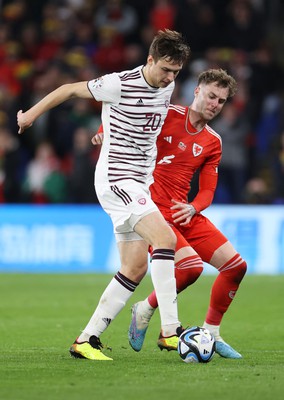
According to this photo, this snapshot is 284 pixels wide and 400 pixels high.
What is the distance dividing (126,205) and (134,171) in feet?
0.99

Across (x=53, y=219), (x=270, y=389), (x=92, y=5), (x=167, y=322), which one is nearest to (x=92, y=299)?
(x=53, y=219)

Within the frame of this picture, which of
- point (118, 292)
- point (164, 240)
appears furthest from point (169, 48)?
point (118, 292)

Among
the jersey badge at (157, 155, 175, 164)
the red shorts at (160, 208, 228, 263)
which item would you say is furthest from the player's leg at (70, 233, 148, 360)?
the jersey badge at (157, 155, 175, 164)

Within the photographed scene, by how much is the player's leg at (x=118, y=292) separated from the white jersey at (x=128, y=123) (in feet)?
1.62

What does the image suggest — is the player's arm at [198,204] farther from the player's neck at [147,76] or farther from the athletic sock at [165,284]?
the player's neck at [147,76]

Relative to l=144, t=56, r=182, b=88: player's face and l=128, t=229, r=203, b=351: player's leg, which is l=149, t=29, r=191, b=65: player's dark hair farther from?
l=128, t=229, r=203, b=351: player's leg

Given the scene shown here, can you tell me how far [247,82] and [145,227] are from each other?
451 inches

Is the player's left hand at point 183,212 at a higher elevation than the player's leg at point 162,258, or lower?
higher

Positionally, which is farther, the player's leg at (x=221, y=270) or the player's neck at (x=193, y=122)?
the player's neck at (x=193, y=122)

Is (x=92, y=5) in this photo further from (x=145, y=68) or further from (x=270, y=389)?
(x=270, y=389)

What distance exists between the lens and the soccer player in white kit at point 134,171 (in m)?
7.79

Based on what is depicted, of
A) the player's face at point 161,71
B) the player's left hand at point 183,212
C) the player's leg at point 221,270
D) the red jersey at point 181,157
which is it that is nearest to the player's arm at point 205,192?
the red jersey at point 181,157

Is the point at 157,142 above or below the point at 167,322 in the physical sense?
above

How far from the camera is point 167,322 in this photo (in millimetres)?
7852
